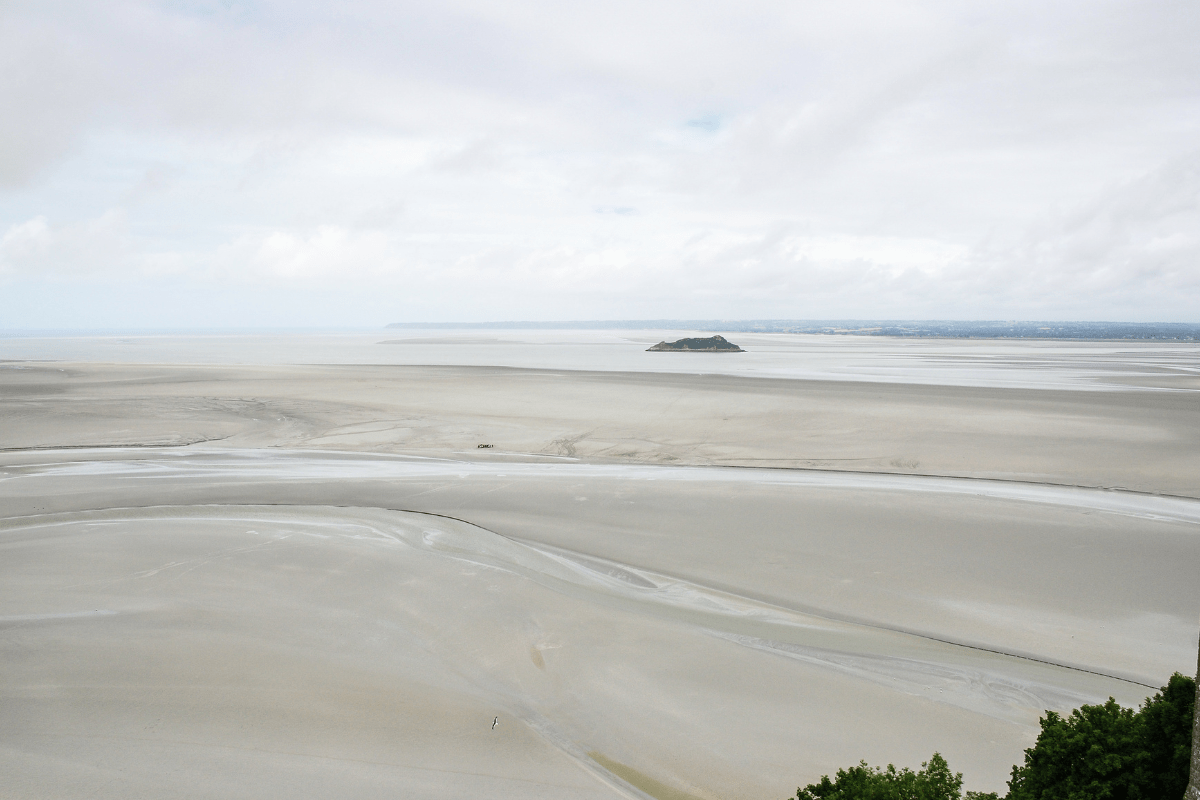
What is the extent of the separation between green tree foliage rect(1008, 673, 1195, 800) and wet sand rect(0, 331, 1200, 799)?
5.92 feet

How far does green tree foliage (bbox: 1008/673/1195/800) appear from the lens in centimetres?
321

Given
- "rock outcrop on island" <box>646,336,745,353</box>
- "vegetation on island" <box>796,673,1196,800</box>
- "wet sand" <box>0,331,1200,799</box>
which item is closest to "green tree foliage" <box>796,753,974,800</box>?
"vegetation on island" <box>796,673,1196,800</box>

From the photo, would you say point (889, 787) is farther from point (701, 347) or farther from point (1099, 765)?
point (701, 347)

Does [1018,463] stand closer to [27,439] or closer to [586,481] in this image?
[586,481]

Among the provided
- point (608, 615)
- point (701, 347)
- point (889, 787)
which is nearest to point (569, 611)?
point (608, 615)

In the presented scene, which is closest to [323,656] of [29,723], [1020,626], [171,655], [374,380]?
[171,655]

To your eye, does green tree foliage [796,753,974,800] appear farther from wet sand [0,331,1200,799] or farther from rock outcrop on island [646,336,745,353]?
rock outcrop on island [646,336,745,353]

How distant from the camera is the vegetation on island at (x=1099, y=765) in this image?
322 cm

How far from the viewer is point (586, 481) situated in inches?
576

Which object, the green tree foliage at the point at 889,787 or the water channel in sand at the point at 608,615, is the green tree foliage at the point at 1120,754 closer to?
the green tree foliage at the point at 889,787

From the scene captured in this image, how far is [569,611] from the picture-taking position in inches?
315

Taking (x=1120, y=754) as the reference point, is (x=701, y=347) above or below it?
above

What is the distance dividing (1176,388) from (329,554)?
3713 cm

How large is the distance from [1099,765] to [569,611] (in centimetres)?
549
